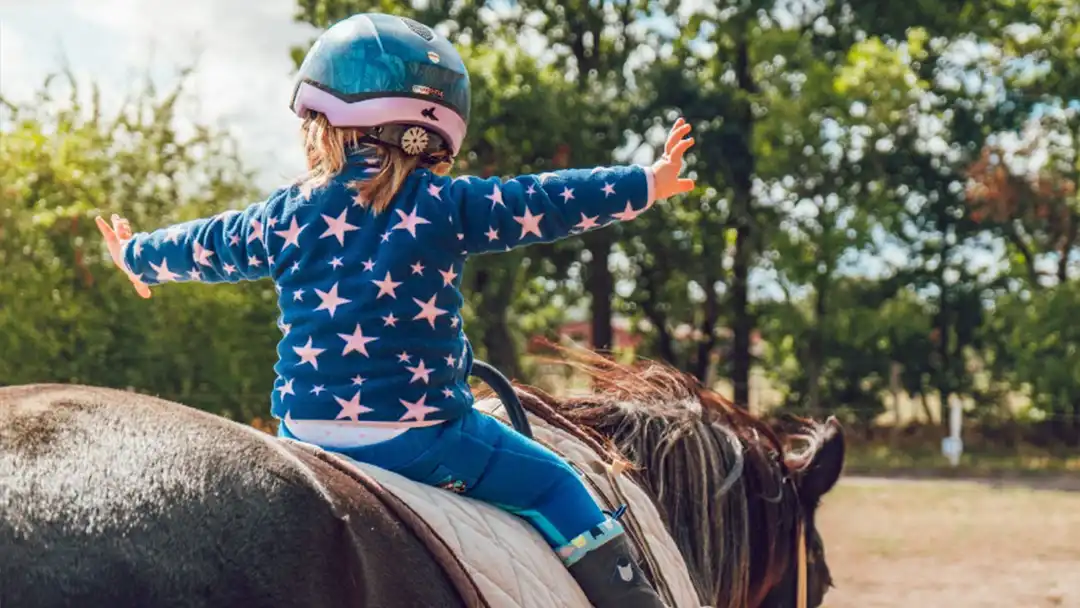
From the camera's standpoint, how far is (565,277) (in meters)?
22.1

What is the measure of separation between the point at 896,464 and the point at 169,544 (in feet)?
57.7

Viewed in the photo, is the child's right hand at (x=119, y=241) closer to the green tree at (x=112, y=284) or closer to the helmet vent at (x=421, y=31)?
the helmet vent at (x=421, y=31)

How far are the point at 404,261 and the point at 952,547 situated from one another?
29.1 feet

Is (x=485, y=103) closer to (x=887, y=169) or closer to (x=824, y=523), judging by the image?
(x=887, y=169)

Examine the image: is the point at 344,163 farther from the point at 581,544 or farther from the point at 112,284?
the point at 112,284

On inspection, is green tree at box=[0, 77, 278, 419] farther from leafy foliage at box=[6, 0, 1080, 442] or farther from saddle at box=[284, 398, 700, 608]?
saddle at box=[284, 398, 700, 608]

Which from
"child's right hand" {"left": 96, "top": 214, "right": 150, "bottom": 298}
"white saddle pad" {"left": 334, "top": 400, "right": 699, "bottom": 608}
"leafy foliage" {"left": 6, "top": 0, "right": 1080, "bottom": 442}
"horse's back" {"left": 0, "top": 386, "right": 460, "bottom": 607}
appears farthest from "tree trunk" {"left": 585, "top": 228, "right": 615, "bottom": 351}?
"horse's back" {"left": 0, "top": 386, "right": 460, "bottom": 607}

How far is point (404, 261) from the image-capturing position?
1.87 meters

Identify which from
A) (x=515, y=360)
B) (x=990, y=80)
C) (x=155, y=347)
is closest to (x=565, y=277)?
(x=515, y=360)

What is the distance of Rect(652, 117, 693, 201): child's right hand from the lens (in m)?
2.08

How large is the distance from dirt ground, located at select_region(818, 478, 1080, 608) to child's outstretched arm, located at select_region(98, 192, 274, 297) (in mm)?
4572

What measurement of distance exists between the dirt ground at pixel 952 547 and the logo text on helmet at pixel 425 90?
4644 mm

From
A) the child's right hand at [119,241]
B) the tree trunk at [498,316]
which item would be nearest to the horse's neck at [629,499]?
the child's right hand at [119,241]

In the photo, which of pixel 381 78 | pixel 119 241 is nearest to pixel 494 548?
pixel 381 78
